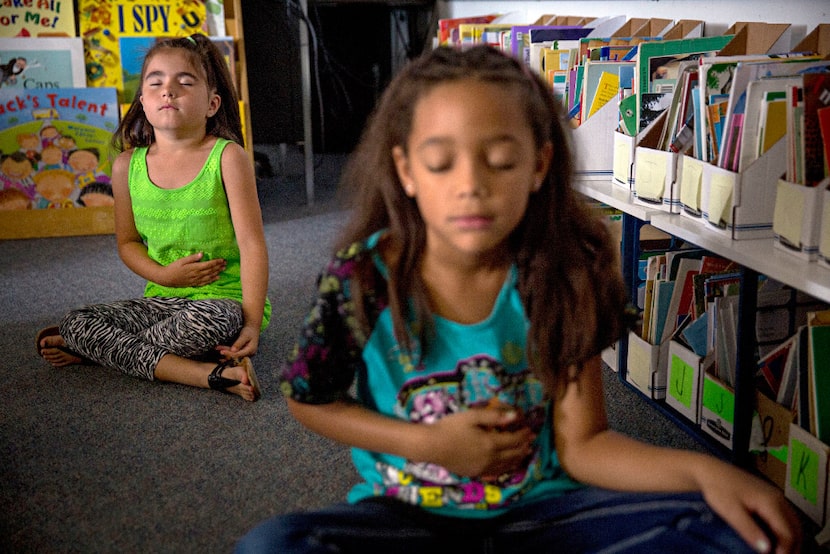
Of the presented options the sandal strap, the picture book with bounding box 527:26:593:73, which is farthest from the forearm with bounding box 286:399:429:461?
the picture book with bounding box 527:26:593:73

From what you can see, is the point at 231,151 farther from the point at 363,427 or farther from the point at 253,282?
the point at 363,427

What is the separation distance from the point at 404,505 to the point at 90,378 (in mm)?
1138

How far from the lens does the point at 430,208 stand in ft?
2.85

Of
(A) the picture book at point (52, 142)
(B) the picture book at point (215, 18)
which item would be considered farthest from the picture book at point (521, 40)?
(A) the picture book at point (52, 142)

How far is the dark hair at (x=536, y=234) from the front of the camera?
893 millimetres

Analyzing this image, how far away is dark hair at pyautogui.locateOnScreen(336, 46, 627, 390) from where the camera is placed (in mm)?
893

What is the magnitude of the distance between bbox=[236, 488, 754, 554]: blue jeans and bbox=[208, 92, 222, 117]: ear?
4.02 feet

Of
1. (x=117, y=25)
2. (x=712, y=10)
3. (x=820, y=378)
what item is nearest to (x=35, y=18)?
(x=117, y=25)

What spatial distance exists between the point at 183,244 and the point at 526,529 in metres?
1.20

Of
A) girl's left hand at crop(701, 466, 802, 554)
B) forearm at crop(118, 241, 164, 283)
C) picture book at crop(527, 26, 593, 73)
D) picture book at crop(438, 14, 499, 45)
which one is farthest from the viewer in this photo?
A: picture book at crop(438, 14, 499, 45)

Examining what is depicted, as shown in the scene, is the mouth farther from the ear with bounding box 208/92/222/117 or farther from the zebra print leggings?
the ear with bounding box 208/92/222/117

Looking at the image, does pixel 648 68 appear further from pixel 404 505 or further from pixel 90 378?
pixel 90 378

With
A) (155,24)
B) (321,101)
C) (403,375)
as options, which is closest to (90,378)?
(403,375)

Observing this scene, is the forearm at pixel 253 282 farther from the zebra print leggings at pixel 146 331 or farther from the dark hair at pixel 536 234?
the dark hair at pixel 536 234
